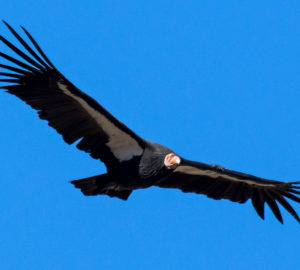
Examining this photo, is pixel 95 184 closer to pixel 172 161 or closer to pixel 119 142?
pixel 119 142

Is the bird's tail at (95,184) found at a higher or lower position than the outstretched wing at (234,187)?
lower

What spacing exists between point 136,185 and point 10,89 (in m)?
2.89

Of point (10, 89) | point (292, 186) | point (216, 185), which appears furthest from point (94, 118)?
point (292, 186)

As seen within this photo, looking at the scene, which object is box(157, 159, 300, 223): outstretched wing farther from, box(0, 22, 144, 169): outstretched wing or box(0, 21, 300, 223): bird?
box(0, 22, 144, 169): outstretched wing

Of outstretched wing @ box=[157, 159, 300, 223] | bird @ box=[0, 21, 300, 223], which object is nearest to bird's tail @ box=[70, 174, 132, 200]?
bird @ box=[0, 21, 300, 223]

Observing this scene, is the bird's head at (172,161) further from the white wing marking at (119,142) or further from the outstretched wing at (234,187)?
the outstretched wing at (234,187)

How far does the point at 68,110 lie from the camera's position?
13.1m

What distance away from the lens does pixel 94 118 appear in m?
13.4

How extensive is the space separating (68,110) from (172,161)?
2091mm

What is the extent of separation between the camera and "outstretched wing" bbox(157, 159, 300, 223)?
1520cm

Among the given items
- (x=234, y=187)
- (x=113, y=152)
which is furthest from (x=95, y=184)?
(x=234, y=187)

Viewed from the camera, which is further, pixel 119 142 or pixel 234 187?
pixel 234 187

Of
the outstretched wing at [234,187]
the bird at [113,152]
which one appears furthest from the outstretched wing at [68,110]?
the outstretched wing at [234,187]

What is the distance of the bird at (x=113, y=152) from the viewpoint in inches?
500
